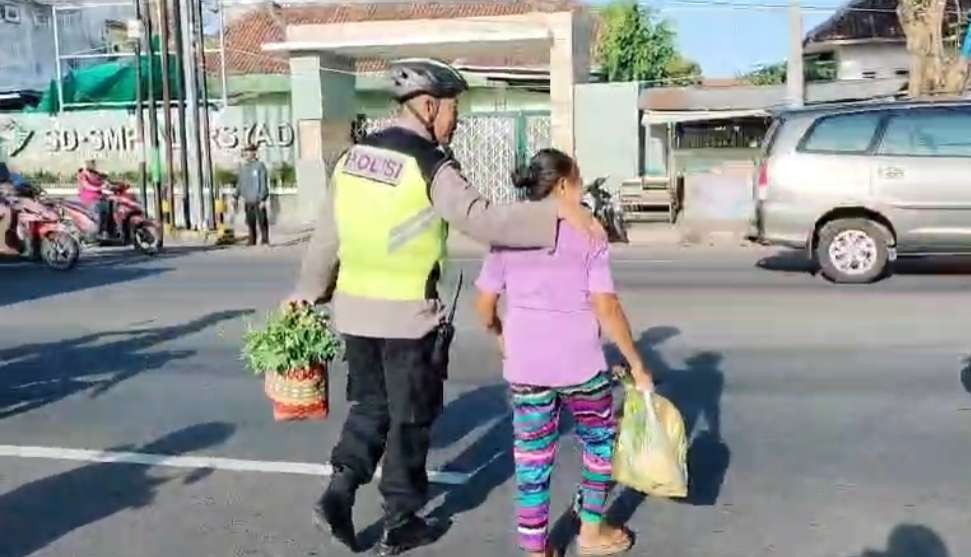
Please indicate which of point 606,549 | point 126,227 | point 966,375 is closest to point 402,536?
point 606,549

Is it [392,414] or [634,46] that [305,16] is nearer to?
[634,46]

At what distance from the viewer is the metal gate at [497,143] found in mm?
26094

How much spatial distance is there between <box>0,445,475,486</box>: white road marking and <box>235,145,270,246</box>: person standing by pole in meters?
14.6

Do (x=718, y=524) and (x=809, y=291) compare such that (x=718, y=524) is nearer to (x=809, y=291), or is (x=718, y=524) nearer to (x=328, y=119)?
(x=809, y=291)

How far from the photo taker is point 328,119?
2572cm

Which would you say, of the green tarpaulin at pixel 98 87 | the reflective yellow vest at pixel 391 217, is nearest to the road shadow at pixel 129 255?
the green tarpaulin at pixel 98 87

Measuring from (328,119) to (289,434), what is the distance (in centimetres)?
1870

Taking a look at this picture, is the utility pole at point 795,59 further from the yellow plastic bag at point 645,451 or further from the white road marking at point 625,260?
the yellow plastic bag at point 645,451

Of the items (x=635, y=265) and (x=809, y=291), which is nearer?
(x=809, y=291)

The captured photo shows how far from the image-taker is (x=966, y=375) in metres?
8.67

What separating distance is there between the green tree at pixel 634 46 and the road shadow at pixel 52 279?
26.6 metres

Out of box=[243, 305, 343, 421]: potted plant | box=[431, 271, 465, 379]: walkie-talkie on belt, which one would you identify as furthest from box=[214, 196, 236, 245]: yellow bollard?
Answer: box=[431, 271, 465, 379]: walkie-talkie on belt

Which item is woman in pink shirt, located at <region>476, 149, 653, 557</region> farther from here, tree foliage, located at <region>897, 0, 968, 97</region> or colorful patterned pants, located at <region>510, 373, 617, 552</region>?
tree foliage, located at <region>897, 0, 968, 97</region>

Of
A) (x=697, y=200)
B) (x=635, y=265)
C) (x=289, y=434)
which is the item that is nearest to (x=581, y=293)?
(x=289, y=434)
